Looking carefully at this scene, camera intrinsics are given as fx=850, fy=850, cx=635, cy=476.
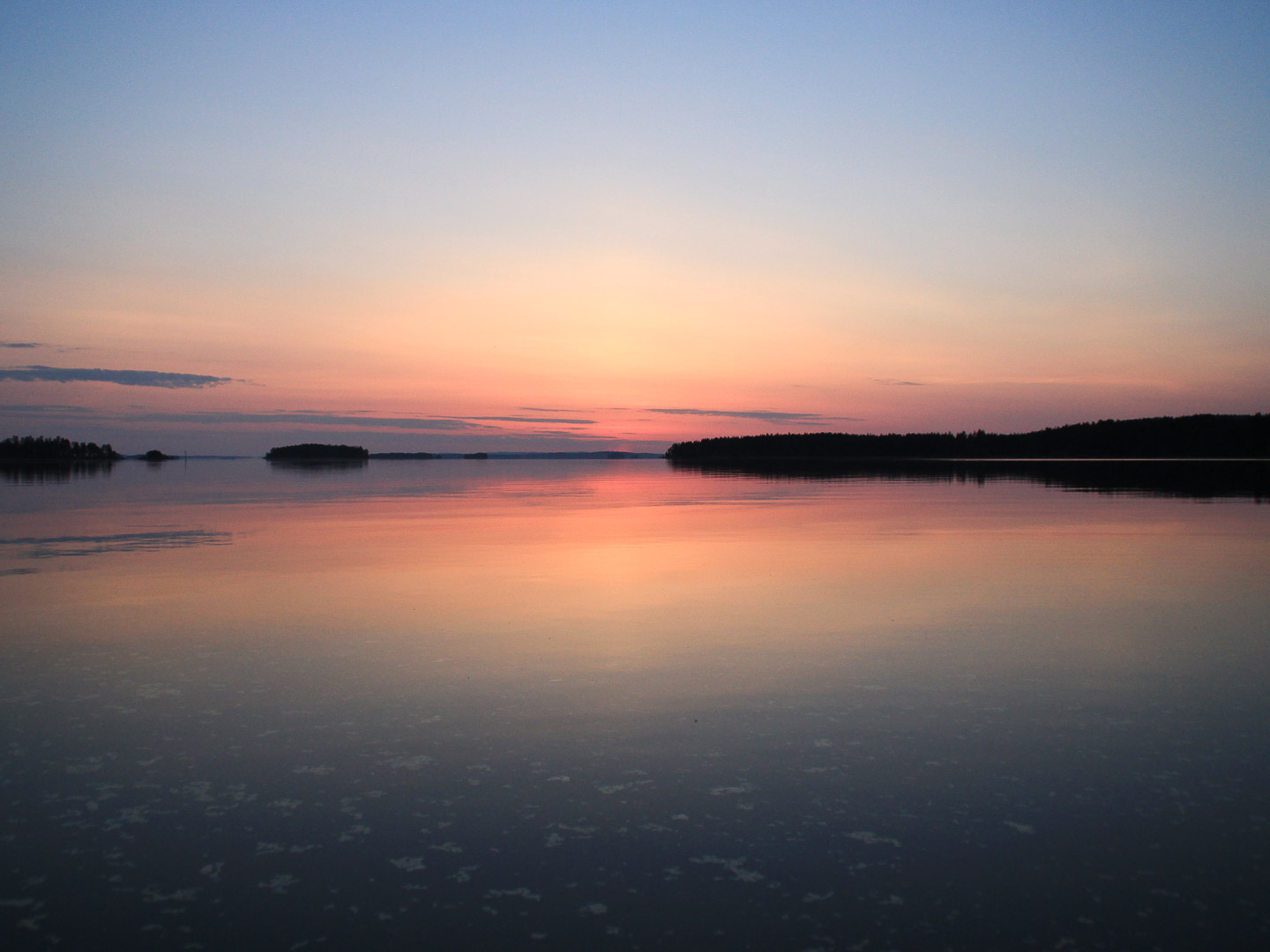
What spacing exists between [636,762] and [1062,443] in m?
145

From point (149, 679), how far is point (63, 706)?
798 mm

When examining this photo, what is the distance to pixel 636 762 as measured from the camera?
562 centimetres

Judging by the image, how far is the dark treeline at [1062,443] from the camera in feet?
380

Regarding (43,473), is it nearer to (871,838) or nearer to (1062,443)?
(871,838)

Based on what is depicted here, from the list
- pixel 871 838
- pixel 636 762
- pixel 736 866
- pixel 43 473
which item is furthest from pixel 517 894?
pixel 43 473

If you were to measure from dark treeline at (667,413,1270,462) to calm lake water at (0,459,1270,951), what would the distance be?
125046 millimetres

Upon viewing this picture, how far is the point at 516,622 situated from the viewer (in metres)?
9.78

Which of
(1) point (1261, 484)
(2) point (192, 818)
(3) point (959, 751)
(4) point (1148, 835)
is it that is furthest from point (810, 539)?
(1) point (1261, 484)

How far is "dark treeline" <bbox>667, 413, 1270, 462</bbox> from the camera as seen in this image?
11575 centimetres

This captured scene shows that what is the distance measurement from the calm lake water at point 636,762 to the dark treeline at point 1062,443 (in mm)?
125046

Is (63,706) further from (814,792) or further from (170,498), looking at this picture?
(170,498)

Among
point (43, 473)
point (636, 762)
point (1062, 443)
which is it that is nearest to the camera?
point (636, 762)

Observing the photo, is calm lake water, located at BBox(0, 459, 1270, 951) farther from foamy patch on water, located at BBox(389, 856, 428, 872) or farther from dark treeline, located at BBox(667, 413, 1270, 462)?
dark treeline, located at BBox(667, 413, 1270, 462)

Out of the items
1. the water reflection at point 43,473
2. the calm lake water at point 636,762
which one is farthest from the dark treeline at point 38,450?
the calm lake water at point 636,762
